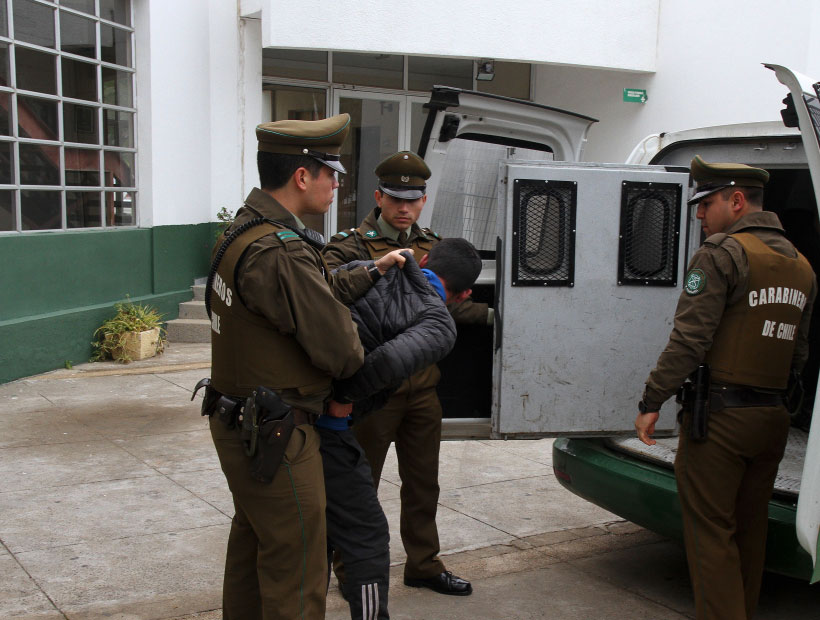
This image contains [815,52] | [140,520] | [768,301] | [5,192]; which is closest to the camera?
[768,301]

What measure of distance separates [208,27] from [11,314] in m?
4.28

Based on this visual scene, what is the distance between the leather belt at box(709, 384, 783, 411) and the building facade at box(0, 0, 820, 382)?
5969 mm

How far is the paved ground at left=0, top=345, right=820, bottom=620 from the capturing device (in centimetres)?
377

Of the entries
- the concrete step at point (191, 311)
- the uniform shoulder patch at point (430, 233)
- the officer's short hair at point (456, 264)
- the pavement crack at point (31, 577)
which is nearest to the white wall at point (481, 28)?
the concrete step at point (191, 311)

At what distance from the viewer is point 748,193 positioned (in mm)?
3334

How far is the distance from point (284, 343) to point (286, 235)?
1.05 feet

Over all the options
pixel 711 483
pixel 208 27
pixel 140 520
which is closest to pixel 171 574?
pixel 140 520

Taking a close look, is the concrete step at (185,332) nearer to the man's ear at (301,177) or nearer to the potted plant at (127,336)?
the potted plant at (127,336)

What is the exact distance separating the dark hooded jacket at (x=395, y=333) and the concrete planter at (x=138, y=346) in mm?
5948

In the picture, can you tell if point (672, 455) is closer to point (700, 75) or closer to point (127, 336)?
point (127, 336)

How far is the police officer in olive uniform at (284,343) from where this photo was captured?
2545mm

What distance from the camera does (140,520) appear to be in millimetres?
4566

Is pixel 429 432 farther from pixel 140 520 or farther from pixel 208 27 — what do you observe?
pixel 208 27

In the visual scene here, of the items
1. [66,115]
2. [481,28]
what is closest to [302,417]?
[66,115]
